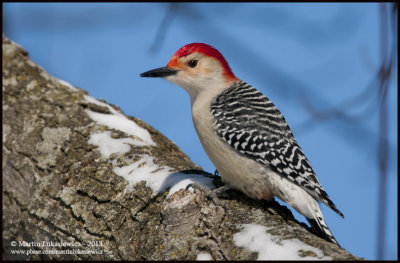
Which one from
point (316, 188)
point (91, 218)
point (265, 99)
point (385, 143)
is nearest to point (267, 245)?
point (316, 188)

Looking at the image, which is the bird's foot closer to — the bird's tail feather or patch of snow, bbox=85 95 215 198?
patch of snow, bbox=85 95 215 198

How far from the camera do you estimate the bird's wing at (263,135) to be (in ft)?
14.1

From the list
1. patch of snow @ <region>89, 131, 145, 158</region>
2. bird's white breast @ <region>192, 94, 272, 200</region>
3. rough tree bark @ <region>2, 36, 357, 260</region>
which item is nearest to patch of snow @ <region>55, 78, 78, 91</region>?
rough tree bark @ <region>2, 36, 357, 260</region>

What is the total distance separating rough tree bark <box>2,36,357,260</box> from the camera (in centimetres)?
369

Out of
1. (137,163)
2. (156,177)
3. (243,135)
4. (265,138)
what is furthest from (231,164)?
(137,163)

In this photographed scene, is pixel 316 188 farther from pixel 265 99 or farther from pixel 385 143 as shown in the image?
pixel 385 143

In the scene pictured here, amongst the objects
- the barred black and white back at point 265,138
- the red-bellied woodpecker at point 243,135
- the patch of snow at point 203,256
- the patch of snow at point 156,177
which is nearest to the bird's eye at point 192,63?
the red-bellied woodpecker at point 243,135

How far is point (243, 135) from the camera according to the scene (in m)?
4.51

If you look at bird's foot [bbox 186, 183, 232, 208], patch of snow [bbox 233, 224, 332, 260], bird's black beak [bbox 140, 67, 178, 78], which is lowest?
bird's foot [bbox 186, 183, 232, 208]

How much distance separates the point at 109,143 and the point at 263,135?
1.71 metres

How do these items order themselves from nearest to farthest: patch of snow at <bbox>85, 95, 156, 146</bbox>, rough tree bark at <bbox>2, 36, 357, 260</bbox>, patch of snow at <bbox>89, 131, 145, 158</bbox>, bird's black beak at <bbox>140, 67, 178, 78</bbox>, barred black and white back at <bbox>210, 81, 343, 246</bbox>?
rough tree bark at <bbox>2, 36, 357, 260</bbox> < barred black and white back at <bbox>210, 81, 343, 246</bbox> < patch of snow at <bbox>89, 131, 145, 158</bbox> < bird's black beak at <bbox>140, 67, 178, 78</bbox> < patch of snow at <bbox>85, 95, 156, 146</bbox>

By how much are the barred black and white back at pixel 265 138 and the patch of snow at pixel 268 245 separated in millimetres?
755

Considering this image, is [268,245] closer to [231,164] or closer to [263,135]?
[231,164]

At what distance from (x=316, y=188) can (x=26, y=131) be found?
10.9 ft
